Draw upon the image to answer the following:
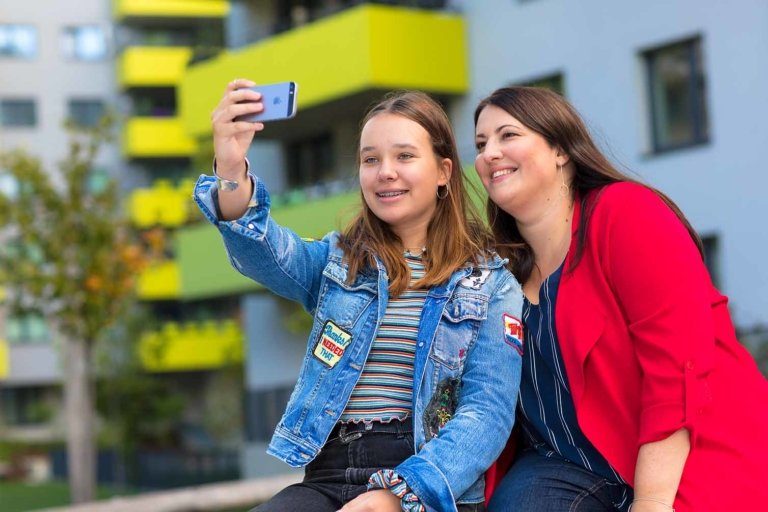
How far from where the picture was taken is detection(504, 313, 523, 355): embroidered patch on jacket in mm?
3881

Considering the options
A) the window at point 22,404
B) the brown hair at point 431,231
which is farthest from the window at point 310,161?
the window at point 22,404

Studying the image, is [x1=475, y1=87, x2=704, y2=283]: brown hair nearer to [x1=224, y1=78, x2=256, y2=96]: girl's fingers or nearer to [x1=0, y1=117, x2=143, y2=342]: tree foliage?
[x1=224, y1=78, x2=256, y2=96]: girl's fingers

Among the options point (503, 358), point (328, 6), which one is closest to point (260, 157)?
point (328, 6)

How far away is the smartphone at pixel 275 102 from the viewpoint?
11.6 ft

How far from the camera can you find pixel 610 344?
3740mm

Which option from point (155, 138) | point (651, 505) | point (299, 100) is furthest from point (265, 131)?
point (651, 505)

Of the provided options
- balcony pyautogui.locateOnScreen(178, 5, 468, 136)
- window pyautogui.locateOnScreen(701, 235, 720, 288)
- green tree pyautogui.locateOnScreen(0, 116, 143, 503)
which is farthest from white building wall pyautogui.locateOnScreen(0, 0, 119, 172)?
window pyautogui.locateOnScreen(701, 235, 720, 288)

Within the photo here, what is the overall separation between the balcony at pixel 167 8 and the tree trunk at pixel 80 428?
2759 cm

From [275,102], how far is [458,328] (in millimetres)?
864

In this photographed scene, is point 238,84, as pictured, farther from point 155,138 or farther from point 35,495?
point 155,138

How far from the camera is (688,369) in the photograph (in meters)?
3.56

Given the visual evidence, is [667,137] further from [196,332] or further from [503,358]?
[196,332]

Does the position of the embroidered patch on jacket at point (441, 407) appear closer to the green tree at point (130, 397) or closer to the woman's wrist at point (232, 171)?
the woman's wrist at point (232, 171)

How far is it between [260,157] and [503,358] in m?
23.2
